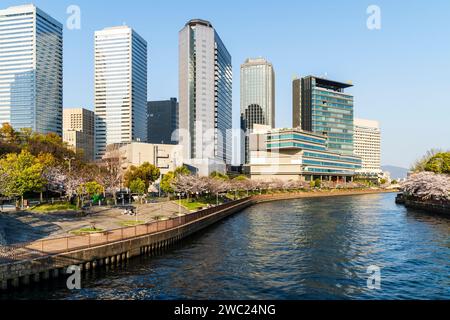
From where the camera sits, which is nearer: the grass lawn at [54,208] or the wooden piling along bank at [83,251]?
the wooden piling along bank at [83,251]

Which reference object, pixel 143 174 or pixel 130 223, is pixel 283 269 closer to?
pixel 130 223

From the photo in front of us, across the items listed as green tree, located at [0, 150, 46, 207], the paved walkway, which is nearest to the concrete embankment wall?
the paved walkway

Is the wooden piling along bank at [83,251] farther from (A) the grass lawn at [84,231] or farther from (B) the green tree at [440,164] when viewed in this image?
(B) the green tree at [440,164]

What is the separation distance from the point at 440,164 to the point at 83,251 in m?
109

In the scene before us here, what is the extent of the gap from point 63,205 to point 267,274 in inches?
1866

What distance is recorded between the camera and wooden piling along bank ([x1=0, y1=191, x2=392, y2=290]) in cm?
3120

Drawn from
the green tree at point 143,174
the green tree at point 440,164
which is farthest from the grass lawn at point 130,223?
the green tree at point 440,164

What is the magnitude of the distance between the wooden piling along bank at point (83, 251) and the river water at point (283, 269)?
1.30m

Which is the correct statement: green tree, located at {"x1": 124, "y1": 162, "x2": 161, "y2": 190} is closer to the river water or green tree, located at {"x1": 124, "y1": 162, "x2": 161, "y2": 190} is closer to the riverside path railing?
the river water

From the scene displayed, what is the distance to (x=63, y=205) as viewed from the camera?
226 feet

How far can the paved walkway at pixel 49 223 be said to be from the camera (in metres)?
43.7

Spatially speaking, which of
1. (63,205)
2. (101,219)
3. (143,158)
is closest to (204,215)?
(101,219)

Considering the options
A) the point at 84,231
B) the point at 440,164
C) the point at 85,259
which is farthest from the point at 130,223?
the point at 440,164
